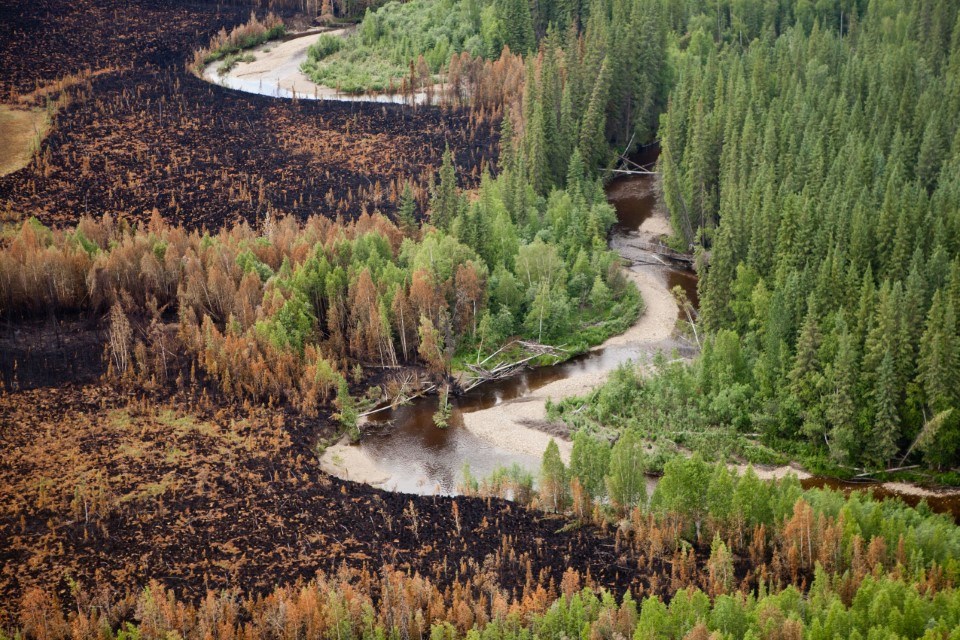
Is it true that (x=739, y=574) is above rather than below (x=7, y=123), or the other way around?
below

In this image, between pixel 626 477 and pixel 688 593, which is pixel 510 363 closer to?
pixel 626 477

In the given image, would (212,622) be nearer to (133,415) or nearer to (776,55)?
(133,415)

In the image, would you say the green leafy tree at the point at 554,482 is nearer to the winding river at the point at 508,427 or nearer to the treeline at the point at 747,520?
the treeline at the point at 747,520

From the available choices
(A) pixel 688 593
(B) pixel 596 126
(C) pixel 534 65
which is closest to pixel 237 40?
(C) pixel 534 65

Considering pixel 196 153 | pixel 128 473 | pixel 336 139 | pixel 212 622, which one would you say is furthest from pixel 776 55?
pixel 212 622

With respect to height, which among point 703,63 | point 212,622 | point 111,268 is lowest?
point 212,622

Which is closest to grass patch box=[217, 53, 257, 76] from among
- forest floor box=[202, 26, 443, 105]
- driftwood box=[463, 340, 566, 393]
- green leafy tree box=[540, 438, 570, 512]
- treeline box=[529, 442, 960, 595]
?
forest floor box=[202, 26, 443, 105]

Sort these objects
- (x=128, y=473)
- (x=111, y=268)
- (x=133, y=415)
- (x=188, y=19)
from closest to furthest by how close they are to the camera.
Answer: (x=128, y=473) < (x=133, y=415) < (x=111, y=268) < (x=188, y=19)
